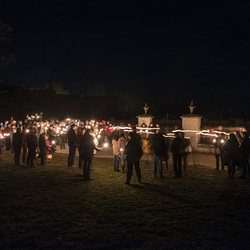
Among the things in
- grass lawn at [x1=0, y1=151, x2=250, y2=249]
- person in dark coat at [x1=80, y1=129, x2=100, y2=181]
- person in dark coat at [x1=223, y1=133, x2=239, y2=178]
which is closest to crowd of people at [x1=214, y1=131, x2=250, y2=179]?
person in dark coat at [x1=223, y1=133, x2=239, y2=178]

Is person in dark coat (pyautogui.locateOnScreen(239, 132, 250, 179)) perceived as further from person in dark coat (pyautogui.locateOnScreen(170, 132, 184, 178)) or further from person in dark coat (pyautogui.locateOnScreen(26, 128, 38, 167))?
person in dark coat (pyautogui.locateOnScreen(26, 128, 38, 167))

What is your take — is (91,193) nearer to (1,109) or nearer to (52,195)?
(52,195)

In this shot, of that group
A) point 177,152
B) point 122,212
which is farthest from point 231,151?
point 122,212

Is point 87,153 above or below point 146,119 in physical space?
below

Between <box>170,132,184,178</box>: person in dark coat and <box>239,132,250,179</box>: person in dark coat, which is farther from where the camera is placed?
<box>170,132,184,178</box>: person in dark coat

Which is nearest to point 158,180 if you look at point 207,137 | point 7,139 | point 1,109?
point 207,137

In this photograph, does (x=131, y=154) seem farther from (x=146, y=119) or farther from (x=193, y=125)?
(x=146, y=119)

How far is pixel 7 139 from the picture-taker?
640 inches

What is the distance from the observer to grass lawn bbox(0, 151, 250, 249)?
445cm

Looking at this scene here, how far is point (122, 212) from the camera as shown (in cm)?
595

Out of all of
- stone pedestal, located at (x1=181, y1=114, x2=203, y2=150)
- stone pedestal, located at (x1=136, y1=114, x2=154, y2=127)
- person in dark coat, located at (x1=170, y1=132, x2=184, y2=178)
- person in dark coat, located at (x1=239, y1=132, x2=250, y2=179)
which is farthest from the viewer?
stone pedestal, located at (x1=136, y1=114, x2=154, y2=127)

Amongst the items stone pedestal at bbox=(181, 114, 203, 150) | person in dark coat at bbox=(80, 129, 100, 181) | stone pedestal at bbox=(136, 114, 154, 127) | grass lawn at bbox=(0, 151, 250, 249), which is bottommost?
grass lawn at bbox=(0, 151, 250, 249)

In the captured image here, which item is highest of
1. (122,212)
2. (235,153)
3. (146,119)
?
(146,119)

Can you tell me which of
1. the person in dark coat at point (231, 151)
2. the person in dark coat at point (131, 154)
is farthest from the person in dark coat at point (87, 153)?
the person in dark coat at point (231, 151)
